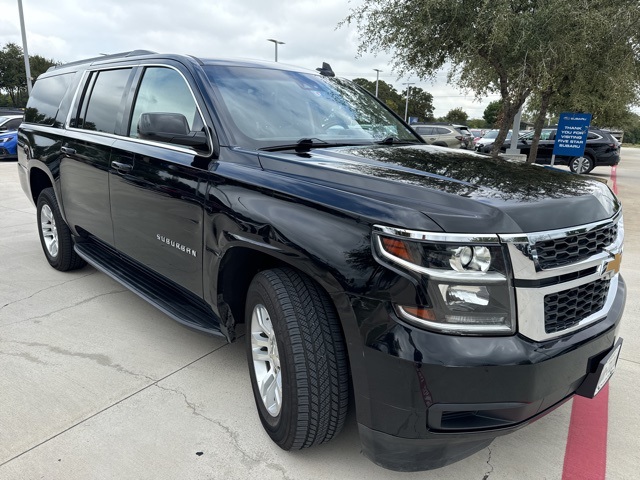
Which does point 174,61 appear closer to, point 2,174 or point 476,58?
point 476,58

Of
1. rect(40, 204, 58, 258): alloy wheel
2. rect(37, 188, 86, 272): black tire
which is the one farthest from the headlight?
rect(40, 204, 58, 258): alloy wheel

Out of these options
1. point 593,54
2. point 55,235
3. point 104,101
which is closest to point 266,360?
point 104,101

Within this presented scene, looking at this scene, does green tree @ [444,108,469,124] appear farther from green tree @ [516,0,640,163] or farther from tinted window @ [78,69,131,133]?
tinted window @ [78,69,131,133]

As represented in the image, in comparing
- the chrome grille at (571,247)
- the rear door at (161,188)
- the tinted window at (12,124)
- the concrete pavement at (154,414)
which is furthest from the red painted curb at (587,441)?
the tinted window at (12,124)

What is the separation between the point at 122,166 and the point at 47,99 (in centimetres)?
217

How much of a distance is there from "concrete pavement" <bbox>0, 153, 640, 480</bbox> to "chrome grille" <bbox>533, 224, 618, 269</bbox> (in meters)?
1.08

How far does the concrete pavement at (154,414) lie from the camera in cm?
227

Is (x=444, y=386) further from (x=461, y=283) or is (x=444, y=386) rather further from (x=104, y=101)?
(x=104, y=101)

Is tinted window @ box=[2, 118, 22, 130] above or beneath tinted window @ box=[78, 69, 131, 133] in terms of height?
beneath

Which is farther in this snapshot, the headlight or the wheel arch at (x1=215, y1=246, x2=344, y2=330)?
the wheel arch at (x1=215, y1=246, x2=344, y2=330)

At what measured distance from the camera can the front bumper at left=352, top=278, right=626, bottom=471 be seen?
1690 mm

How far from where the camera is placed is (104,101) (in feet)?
12.4

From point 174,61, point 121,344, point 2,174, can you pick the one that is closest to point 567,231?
point 174,61

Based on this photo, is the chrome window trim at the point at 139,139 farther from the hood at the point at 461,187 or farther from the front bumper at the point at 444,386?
the front bumper at the point at 444,386
